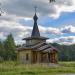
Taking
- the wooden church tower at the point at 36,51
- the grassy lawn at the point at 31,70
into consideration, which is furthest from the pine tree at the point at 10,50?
the grassy lawn at the point at 31,70

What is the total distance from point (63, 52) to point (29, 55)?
6681cm

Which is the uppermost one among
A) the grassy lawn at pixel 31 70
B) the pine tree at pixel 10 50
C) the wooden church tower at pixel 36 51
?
the pine tree at pixel 10 50

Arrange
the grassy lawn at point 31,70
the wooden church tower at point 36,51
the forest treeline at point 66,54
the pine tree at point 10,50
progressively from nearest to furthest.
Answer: the grassy lawn at point 31,70 → the wooden church tower at point 36,51 → the pine tree at point 10,50 → the forest treeline at point 66,54

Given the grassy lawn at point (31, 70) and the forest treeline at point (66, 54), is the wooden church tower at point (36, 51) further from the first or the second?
the forest treeline at point (66, 54)

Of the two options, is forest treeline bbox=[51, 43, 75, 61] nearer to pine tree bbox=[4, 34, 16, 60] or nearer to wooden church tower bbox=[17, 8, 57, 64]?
pine tree bbox=[4, 34, 16, 60]

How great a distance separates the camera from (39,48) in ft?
198

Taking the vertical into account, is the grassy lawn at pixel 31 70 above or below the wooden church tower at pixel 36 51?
below

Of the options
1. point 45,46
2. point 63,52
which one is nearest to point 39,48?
point 45,46

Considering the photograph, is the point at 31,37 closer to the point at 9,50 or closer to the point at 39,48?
the point at 39,48

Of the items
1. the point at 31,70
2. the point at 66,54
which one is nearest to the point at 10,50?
the point at 66,54

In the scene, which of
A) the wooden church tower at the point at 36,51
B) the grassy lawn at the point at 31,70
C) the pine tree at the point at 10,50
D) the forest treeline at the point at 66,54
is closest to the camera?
the grassy lawn at the point at 31,70

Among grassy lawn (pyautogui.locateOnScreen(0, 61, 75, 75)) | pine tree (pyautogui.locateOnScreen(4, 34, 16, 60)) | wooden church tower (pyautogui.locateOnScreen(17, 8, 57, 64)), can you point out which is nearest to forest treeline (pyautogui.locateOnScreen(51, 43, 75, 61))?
pine tree (pyautogui.locateOnScreen(4, 34, 16, 60))

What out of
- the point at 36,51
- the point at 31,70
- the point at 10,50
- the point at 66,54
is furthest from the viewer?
the point at 66,54

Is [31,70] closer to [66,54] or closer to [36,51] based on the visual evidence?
[36,51]
